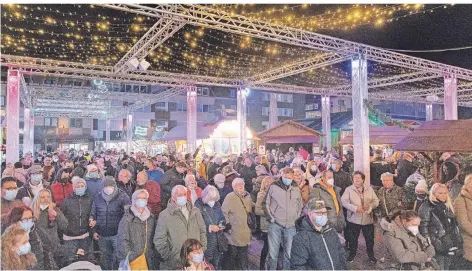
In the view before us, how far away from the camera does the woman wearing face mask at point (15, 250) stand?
3185 mm

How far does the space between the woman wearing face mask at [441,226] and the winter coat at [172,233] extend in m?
2.75

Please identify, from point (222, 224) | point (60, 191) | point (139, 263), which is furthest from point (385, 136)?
point (139, 263)

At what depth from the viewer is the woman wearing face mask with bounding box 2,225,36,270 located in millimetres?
3185

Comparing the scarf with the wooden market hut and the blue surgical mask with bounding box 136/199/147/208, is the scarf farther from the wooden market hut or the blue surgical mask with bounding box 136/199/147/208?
the wooden market hut

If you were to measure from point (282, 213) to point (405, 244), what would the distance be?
1.65 meters

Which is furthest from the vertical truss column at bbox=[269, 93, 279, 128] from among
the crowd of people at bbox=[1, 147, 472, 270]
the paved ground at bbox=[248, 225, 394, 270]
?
the crowd of people at bbox=[1, 147, 472, 270]

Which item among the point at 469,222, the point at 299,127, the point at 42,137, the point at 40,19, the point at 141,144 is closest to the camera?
the point at 469,222

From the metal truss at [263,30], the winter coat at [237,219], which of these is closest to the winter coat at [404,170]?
the winter coat at [237,219]

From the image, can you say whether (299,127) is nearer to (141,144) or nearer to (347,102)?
(141,144)

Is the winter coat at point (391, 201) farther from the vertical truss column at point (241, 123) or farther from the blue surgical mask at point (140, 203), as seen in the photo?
the vertical truss column at point (241, 123)

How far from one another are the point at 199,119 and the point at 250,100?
717 cm

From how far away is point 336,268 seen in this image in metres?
3.24

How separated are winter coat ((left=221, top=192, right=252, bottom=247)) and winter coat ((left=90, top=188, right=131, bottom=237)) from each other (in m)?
1.53

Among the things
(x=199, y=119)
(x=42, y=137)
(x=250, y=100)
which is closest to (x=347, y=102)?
(x=250, y=100)
